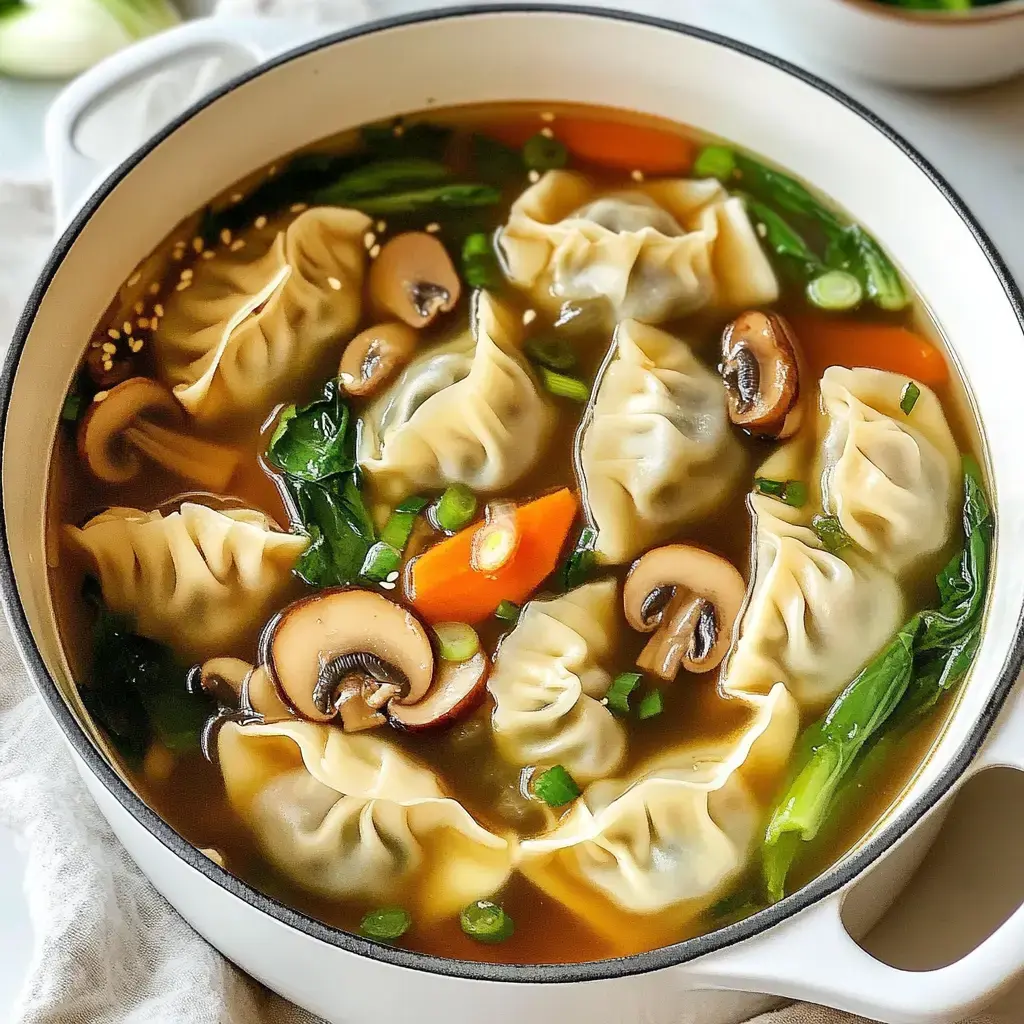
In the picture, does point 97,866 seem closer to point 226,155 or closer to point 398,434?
point 398,434

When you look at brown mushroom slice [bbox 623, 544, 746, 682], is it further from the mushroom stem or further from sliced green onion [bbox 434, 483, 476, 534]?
the mushroom stem

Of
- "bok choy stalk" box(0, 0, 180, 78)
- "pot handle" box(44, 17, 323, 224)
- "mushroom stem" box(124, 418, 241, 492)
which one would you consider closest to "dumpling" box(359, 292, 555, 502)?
"mushroom stem" box(124, 418, 241, 492)

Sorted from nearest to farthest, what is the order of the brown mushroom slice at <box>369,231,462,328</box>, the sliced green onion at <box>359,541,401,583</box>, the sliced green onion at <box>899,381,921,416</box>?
the sliced green onion at <box>359,541,401,583</box>, the sliced green onion at <box>899,381,921,416</box>, the brown mushroom slice at <box>369,231,462,328</box>

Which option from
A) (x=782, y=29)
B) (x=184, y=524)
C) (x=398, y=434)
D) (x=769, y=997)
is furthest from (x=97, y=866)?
(x=782, y=29)

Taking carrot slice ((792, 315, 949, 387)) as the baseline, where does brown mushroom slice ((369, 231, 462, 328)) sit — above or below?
below

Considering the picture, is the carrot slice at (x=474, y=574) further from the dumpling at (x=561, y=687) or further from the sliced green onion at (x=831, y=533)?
the sliced green onion at (x=831, y=533)

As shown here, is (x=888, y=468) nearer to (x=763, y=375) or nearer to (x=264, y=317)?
(x=763, y=375)

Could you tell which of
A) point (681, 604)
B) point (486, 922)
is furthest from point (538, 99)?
point (486, 922)

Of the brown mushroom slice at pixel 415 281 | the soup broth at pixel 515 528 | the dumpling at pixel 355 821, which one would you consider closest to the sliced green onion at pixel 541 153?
the soup broth at pixel 515 528
